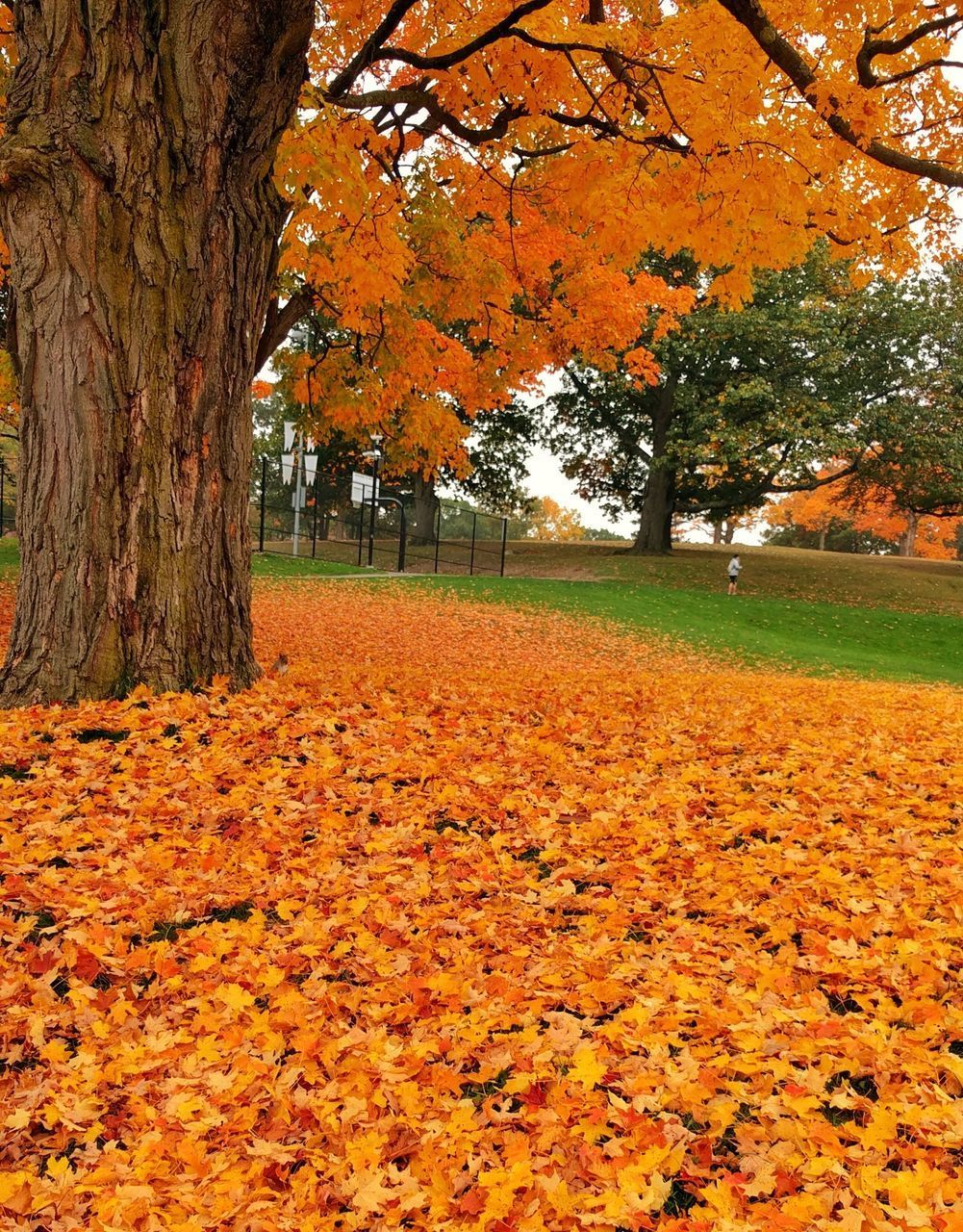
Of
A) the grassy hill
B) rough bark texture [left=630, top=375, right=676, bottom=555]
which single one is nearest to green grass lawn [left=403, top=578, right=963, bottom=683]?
the grassy hill

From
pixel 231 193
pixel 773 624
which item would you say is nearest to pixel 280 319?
pixel 231 193

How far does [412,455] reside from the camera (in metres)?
10.8

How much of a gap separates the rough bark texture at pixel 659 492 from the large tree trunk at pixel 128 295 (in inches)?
850

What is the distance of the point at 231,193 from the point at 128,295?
0.85 meters

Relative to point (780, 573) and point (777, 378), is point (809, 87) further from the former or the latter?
point (780, 573)

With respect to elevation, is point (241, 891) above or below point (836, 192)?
below

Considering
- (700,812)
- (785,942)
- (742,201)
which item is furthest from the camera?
(742,201)

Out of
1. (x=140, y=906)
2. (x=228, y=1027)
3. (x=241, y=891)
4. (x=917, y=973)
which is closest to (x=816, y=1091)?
(x=917, y=973)

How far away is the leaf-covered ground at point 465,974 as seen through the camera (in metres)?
1.98

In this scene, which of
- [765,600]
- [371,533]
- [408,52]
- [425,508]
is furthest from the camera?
[425,508]

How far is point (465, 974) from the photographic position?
283 centimetres

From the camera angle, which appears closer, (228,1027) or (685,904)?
(228,1027)

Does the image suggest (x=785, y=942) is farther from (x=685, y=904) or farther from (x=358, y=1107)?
(x=358, y=1107)

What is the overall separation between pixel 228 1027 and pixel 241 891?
2.66ft
